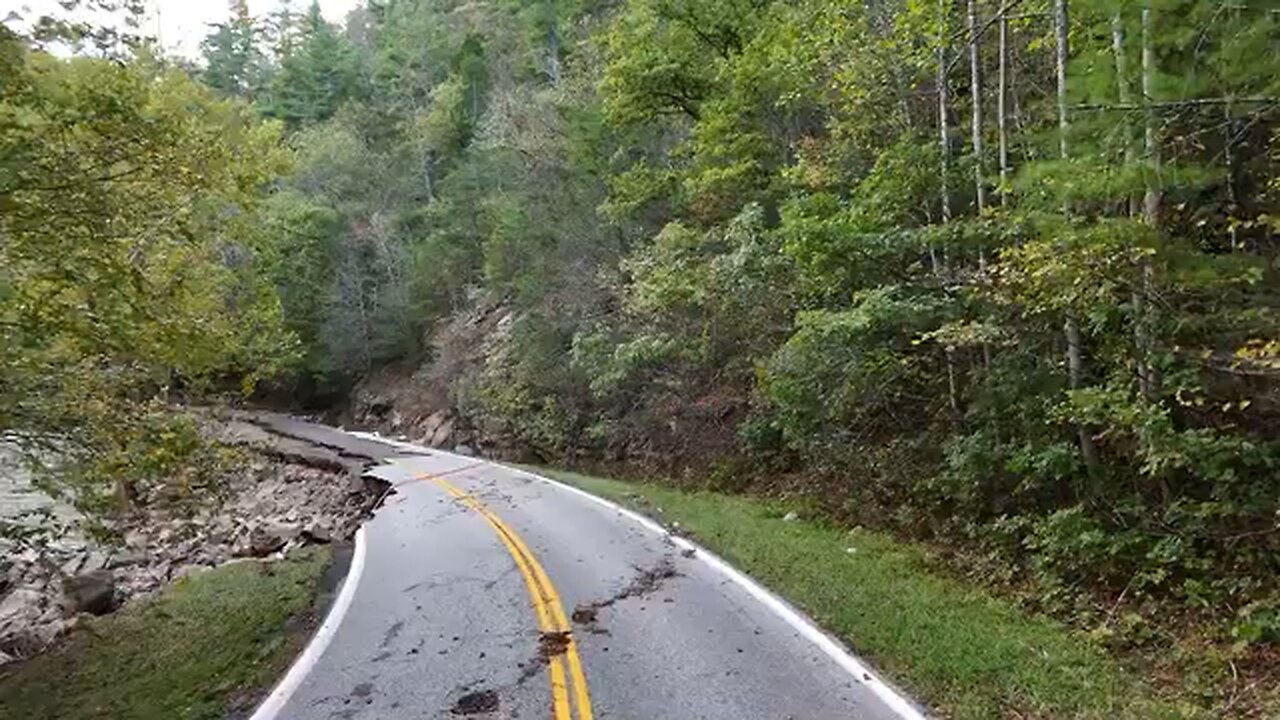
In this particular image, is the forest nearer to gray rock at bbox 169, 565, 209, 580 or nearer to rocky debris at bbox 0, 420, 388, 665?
rocky debris at bbox 0, 420, 388, 665

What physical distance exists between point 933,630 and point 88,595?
39.3 ft

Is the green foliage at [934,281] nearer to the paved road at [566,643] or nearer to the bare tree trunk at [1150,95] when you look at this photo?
the bare tree trunk at [1150,95]

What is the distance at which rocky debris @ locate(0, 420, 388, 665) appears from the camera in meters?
11.4

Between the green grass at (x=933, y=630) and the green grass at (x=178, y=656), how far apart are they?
17.1 ft

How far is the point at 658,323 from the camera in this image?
20078 millimetres

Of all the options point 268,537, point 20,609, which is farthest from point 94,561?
point 20,609

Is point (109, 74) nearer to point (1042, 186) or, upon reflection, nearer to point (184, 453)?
point (184, 453)

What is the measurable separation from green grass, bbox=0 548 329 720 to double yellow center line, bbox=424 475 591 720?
2.45 metres

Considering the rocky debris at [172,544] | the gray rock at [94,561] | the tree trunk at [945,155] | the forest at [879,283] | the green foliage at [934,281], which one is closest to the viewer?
the forest at [879,283]

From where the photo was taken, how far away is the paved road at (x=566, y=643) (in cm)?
643

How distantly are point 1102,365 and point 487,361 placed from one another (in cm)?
2339

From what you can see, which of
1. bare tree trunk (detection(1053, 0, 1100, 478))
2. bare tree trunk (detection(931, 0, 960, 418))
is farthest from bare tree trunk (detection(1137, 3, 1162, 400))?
bare tree trunk (detection(931, 0, 960, 418))

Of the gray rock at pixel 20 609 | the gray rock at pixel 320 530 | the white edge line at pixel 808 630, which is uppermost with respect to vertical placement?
the white edge line at pixel 808 630

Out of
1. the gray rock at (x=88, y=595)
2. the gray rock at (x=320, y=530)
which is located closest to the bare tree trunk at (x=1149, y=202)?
the gray rock at (x=320, y=530)
